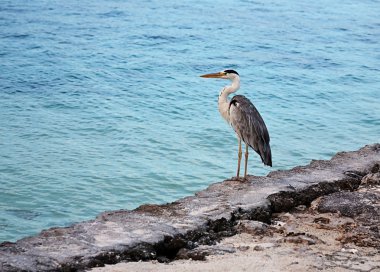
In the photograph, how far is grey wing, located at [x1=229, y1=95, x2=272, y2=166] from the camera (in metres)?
7.71

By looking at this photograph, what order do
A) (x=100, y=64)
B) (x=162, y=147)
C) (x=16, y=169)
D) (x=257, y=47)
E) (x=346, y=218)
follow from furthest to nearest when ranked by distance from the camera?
(x=257, y=47) < (x=100, y=64) < (x=162, y=147) < (x=16, y=169) < (x=346, y=218)

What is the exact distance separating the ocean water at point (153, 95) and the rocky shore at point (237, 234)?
7.29ft

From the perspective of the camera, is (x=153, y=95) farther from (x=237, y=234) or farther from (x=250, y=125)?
(x=237, y=234)

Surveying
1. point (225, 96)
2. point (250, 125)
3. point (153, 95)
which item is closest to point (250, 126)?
point (250, 125)

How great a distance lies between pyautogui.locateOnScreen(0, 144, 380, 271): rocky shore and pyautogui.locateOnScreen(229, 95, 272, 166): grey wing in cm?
44

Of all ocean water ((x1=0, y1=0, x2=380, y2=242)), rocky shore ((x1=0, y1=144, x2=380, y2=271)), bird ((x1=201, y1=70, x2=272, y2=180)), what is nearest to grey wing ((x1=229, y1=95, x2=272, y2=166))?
bird ((x1=201, y1=70, x2=272, y2=180))

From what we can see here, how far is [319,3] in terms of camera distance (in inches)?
990

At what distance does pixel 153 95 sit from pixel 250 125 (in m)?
6.46

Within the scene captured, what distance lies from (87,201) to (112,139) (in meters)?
2.59

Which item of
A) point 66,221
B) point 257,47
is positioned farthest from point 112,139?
point 257,47

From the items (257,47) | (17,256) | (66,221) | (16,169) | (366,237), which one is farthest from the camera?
(257,47)

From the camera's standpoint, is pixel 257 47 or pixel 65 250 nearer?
pixel 65 250

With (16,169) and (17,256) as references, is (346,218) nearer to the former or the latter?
(17,256)

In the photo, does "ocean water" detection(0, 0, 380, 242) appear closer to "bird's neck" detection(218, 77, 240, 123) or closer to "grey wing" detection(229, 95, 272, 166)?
"bird's neck" detection(218, 77, 240, 123)
